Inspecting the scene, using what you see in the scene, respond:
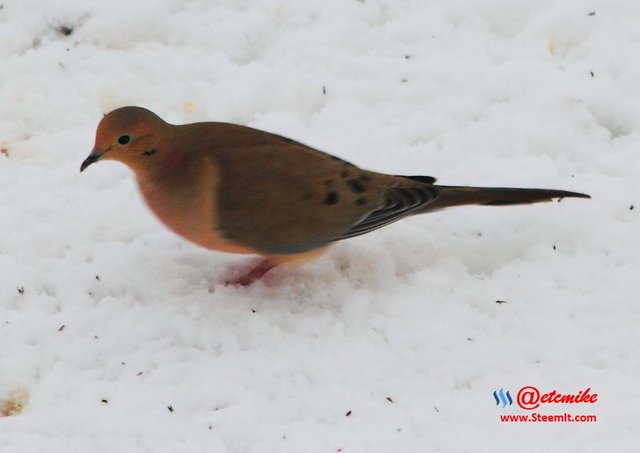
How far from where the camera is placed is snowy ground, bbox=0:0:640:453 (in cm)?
275

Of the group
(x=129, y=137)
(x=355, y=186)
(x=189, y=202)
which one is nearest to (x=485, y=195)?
(x=355, y=186)

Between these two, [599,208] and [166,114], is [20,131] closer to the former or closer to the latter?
[166,114]

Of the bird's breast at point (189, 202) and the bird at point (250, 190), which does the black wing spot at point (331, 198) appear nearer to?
the bird at point (250, 190)

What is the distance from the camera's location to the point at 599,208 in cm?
361

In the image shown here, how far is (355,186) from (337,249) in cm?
34

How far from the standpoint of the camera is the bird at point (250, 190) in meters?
3.14

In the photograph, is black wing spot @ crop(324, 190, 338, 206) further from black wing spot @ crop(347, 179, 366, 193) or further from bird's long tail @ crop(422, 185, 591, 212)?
bird's long tail @ crop(422, 185, 591, 212)

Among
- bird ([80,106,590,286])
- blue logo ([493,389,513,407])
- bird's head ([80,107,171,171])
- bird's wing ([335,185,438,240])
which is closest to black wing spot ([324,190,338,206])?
bird ([80,106,590,286])

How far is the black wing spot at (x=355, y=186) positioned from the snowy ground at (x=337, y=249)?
0.30 metres

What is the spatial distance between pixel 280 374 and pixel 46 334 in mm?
778

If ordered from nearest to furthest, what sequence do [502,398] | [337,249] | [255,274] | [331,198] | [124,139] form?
[502,398], [124,139], [331,198], [255,274], [337,249]

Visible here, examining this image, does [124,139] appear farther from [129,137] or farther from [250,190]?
[250,190]

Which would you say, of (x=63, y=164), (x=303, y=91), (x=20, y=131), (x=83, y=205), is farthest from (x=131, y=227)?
(x=303, y=91)

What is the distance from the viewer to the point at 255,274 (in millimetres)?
3346
